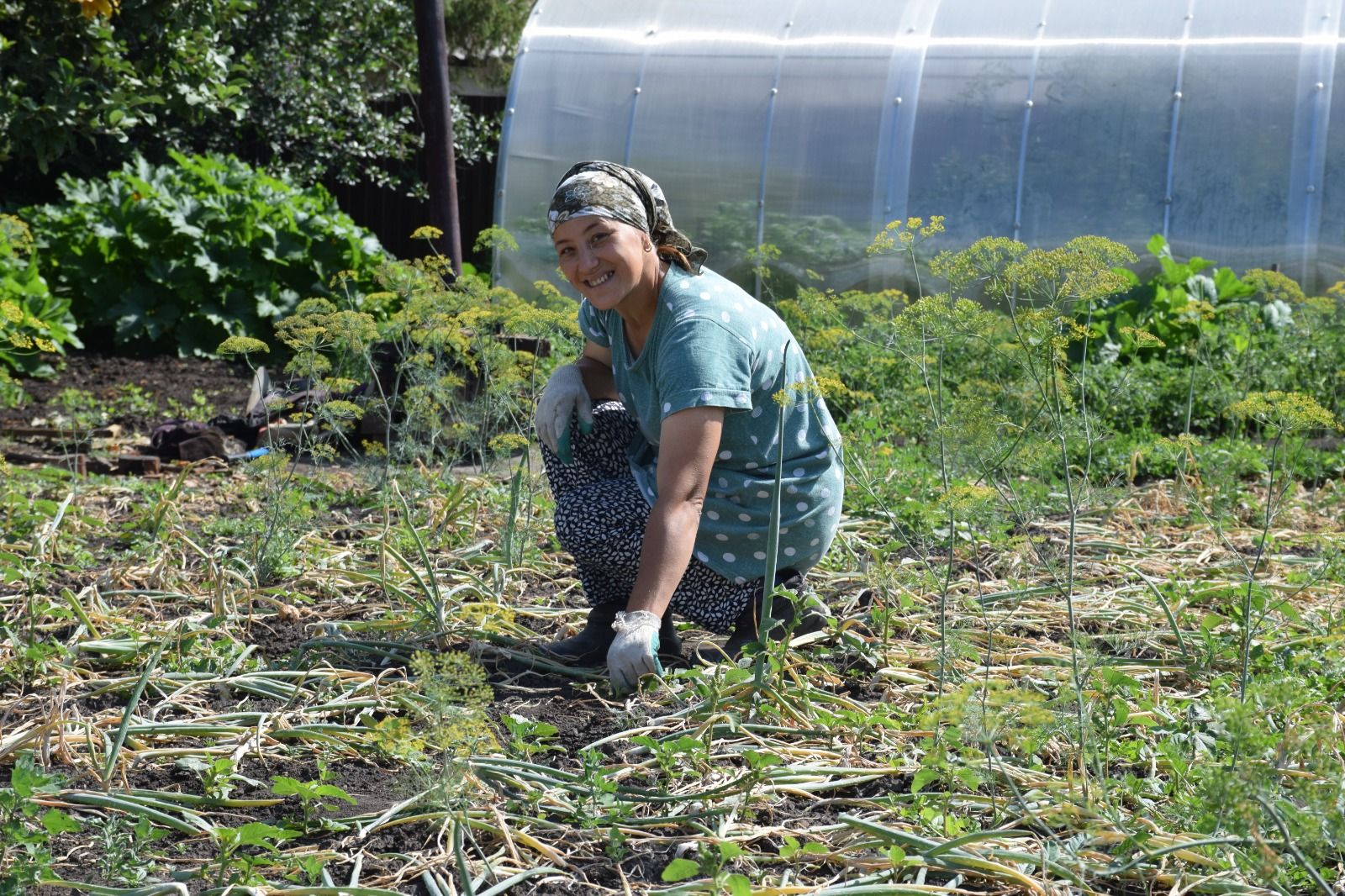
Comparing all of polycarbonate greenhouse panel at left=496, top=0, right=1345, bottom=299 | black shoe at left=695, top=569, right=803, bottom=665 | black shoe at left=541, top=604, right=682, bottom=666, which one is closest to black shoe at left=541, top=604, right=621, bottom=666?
black shoe at left=541, top=604, right=682, bottom=666

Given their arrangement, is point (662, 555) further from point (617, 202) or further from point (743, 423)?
point (617, 202)

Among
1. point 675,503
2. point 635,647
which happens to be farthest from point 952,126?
point 635,647

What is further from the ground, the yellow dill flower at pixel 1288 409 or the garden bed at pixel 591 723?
the yellow dill flower at pixel 1288 409

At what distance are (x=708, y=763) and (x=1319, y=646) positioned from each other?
5.02 ft

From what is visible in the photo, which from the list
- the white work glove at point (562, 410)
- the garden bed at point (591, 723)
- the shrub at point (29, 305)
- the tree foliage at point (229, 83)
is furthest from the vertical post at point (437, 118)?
the white work glove at point (562, 410)

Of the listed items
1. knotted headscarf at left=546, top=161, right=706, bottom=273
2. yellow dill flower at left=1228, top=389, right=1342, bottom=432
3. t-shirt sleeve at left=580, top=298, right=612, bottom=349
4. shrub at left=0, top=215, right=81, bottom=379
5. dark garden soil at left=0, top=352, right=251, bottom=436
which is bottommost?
dark garden soil at left=0, top=352, right=251, bottom=436

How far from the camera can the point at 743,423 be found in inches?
119

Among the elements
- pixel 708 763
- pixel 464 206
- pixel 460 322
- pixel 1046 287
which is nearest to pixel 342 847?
pixel 708 763

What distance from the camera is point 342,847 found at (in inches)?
85.5

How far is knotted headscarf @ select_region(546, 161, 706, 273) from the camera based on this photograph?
288cm

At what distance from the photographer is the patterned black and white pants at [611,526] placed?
3094 millimetres

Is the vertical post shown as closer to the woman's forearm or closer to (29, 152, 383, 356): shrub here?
(29, 152, 383, 356): shrub

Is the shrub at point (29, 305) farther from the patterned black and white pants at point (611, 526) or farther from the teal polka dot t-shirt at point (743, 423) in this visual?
the teal polka dot t-shirt at point (743, 423)

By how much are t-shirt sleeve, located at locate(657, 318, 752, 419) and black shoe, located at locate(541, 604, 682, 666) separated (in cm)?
56
